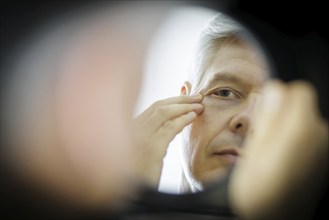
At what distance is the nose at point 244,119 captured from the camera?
2.67ft

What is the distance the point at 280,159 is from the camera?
2.58ft

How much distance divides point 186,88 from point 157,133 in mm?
103

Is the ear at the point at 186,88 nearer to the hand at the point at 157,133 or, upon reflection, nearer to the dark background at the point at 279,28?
the hand at the point at 157,133

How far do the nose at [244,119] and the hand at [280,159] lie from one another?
0.01 metres

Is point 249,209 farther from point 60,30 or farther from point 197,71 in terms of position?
point 60,30

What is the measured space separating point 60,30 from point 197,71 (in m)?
0.27

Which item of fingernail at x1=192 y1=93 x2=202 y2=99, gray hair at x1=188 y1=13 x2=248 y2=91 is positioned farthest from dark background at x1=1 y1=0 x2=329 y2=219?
fingernail at x1=192 y1=93 x2=202 y2=99

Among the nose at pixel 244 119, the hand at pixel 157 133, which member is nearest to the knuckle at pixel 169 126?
the hand at pixel 157 133

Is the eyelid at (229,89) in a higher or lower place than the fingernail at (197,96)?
higher

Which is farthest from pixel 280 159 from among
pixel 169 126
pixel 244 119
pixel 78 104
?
pixel 78 104

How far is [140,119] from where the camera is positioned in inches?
32.2

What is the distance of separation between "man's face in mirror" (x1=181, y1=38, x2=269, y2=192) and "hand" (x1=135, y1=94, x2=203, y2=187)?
31 millimetres

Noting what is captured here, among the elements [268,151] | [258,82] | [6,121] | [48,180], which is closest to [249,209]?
[268,151]

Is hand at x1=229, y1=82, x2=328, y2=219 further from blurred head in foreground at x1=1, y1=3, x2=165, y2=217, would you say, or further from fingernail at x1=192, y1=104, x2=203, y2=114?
blurred head in foreground at x1=1, y1=3, x2=165, y2=217
